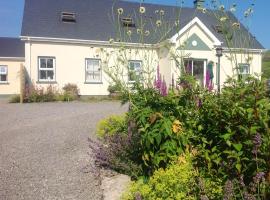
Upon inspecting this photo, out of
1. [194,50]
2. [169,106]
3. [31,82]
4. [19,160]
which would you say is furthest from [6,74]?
[169,106]

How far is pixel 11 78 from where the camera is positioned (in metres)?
29.3

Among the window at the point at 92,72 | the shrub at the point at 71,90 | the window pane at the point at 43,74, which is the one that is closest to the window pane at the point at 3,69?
the window pane at the point at 43,74

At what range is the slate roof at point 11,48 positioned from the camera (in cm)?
3000

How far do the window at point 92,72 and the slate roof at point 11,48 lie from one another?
9.89 metres

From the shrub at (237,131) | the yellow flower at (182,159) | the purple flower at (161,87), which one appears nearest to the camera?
the shrub at (237,131)

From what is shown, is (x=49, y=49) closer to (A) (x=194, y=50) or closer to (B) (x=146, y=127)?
(A) (x=194, y=50)

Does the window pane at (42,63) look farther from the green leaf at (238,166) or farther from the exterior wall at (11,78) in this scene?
the green leaf at (238,166)

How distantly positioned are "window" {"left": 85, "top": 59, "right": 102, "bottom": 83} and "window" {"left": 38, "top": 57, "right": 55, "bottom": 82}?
214 cm

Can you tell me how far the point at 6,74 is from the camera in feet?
95.6

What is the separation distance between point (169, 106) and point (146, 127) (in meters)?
0.48

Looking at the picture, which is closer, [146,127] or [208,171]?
[208,171]

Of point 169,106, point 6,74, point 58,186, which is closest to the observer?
Answer: point 169,106

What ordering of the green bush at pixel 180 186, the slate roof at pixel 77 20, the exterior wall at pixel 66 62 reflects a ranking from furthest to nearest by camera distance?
the slate roof at pixel 77 20, the exterior wall at pixel 66 62, the green bush at pixel 180 186

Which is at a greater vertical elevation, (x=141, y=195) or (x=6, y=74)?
(x=6, y=74)
